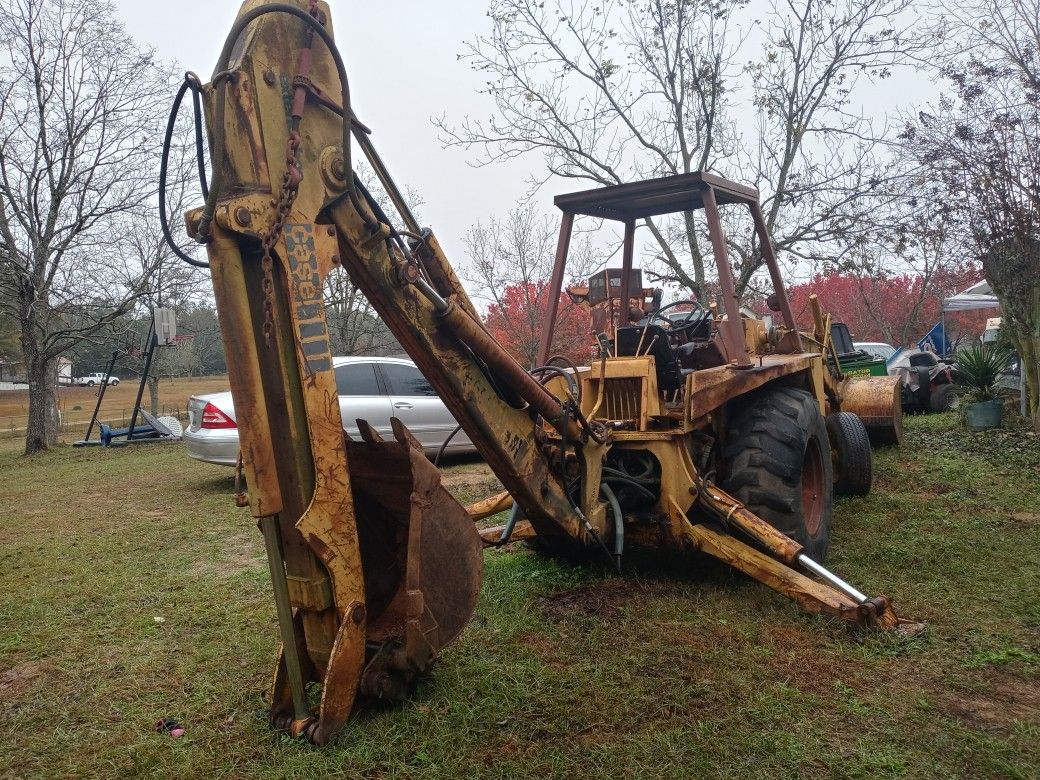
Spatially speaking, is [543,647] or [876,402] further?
[876,402]

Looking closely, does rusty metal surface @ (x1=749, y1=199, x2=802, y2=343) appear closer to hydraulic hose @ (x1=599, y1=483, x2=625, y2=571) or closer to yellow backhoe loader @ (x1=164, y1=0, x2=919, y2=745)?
yellow backhoe loader @ (x1=164, y1=0, x2=919, y2=745)

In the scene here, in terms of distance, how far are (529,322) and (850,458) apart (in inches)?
488

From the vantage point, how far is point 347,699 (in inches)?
110

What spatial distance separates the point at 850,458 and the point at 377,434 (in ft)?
15.6

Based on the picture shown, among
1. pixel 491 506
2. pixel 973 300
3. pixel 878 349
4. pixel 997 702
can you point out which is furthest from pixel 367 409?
pixel 973 300

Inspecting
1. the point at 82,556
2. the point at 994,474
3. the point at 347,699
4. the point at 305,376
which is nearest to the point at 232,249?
the point at 305,376

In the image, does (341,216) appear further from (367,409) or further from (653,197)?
(367,409)

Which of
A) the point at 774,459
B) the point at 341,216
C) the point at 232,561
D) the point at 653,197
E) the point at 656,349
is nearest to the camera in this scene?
the point at 341,216

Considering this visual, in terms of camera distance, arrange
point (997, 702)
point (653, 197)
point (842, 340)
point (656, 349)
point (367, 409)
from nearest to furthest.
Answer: point (997, 702)
point (656, 349)
point (653, 197)
point (367, 409)
point (842, 340)

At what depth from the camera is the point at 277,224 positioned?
8.61 feet

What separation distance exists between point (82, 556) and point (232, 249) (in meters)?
4.57

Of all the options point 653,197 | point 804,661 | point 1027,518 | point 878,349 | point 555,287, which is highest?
point 653,197

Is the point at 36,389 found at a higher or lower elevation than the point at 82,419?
higher

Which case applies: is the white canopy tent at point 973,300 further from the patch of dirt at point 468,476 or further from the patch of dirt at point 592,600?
the patch of dirt at point 592,600
